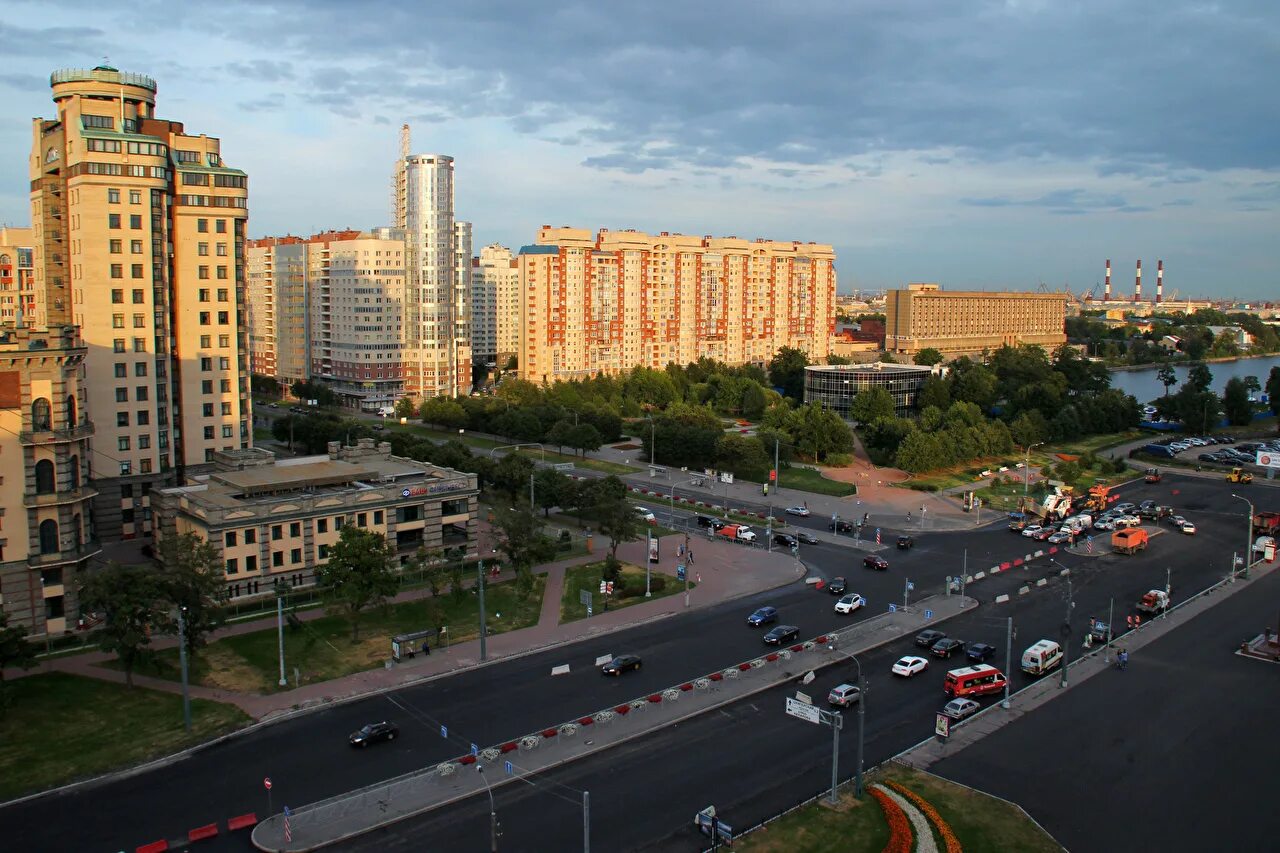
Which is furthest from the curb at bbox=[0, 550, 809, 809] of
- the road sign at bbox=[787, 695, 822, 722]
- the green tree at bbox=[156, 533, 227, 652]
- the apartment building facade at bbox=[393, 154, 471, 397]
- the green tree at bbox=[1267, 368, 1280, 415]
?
the green tree at bbox=[1267, 368, 1280, 415]

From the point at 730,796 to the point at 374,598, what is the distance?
21.2m

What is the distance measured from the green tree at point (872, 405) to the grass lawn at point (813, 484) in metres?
18.3

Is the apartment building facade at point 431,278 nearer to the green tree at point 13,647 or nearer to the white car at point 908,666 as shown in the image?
the green tree at point 13,647

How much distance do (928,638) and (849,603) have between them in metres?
5.61

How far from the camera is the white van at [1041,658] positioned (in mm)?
40219

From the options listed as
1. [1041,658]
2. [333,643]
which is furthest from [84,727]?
[1041,658]

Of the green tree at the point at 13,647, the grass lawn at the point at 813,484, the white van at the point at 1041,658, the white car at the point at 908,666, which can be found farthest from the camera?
the grass lawn at the point at 813,484

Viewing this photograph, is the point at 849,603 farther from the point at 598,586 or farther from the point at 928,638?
the point at 598,586

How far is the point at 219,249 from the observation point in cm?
6525

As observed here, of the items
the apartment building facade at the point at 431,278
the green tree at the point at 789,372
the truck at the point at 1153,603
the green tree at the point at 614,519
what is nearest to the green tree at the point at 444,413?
the apartment building facade at the point at 431,278

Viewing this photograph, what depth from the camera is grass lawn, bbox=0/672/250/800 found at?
3164 centimetres

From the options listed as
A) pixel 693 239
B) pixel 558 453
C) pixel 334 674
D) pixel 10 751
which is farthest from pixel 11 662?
pixel 693 239

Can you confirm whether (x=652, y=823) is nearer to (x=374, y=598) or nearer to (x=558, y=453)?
(x=374, y=598)

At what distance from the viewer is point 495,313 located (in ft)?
600
